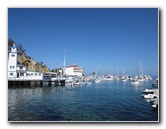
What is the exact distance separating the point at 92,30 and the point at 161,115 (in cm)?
243

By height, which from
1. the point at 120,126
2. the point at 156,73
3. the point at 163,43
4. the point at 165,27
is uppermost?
the point at 165,27

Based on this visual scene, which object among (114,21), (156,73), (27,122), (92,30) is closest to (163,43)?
(156,73)

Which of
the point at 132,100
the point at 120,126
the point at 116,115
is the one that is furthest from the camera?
the point at 132,100

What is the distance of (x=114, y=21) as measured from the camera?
5.41 metres

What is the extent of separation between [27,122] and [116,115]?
1.98 m

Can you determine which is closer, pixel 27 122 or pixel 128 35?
pixel 27 122

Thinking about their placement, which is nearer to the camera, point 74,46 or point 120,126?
point 120,126

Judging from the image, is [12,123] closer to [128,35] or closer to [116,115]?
[116,115]

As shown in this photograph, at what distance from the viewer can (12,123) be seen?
479 cm

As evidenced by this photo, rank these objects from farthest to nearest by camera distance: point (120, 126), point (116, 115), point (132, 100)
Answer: point (132, 100) < point (116, 115) < point (120, 126)

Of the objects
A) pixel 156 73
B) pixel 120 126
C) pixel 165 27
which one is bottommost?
pixel 120 126
